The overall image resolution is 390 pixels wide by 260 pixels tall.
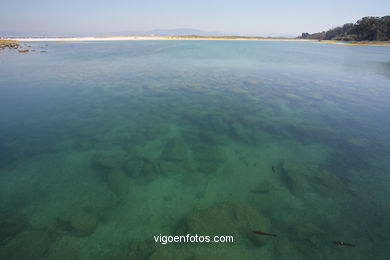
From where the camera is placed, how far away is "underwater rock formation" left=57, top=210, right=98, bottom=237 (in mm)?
5629

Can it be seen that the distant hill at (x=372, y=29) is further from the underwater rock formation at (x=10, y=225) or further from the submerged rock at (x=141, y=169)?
the underwater rock formation at (x=10, y=225)

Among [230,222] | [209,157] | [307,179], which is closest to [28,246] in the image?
[230,222]

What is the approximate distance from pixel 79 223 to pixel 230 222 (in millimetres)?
4813

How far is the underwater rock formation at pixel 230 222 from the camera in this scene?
5.50 metres

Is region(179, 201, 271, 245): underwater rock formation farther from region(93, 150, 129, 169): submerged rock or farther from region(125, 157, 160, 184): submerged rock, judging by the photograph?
region(93, 150, 129, 169): submerged rock

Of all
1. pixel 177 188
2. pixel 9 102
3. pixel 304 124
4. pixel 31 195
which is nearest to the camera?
pixel 31 195

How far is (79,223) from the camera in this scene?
229 inches

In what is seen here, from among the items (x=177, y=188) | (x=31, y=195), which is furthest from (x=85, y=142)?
(x=177, y=188)

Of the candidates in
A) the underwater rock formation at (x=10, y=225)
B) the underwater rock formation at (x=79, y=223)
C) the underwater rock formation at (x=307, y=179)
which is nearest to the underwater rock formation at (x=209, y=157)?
the underwater rock formation at (x=307, y=179)

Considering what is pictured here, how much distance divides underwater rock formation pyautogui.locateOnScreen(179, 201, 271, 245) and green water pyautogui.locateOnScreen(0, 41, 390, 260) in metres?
0.03

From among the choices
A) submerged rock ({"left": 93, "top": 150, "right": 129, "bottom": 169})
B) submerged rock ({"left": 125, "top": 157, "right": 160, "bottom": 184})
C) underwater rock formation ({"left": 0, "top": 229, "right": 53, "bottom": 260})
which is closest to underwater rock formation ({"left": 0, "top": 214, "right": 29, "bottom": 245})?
underwater rock formation ({"left": 0, "top": 229, "right": 53, "bottom": 260})

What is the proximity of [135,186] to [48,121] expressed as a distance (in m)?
9.22

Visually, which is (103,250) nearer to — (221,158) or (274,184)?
(221,158)

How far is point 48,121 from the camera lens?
1216 cm
